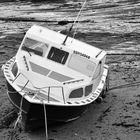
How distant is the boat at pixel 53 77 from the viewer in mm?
12305

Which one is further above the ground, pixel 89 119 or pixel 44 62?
pixel 44 62

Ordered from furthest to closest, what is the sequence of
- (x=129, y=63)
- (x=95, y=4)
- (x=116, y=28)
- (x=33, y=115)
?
(x=95, y=4) → (x=116, y=28) → (x=129, y=63) → (x=33, y=115)

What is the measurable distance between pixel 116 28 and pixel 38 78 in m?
18.1

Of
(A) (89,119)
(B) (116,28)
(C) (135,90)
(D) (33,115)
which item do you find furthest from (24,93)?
(B) (116,28)

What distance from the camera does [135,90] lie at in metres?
16.9

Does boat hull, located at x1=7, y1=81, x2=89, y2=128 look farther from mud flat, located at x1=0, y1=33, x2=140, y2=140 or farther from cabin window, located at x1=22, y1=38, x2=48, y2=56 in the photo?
cabin window, located at x1=22, y1=38, x2=48, y2=56

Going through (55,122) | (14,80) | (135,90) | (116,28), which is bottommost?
(116,28)

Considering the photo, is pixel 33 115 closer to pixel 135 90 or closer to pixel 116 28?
pixel 135 90

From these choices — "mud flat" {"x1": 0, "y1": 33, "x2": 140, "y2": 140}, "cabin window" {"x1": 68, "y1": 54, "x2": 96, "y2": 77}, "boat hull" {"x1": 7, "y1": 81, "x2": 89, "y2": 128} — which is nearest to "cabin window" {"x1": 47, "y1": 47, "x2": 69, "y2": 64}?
"cabin window" {"x1": 68, "y1": 54, "x2": 96, "y2": 77}

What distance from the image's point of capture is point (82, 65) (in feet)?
46.3

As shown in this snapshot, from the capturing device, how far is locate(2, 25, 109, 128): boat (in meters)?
12.3

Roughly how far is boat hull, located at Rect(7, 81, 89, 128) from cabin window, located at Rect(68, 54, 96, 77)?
150 cm

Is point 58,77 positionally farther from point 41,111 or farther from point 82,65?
point 41,111

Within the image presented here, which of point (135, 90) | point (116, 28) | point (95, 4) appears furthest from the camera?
point (95, 4)
